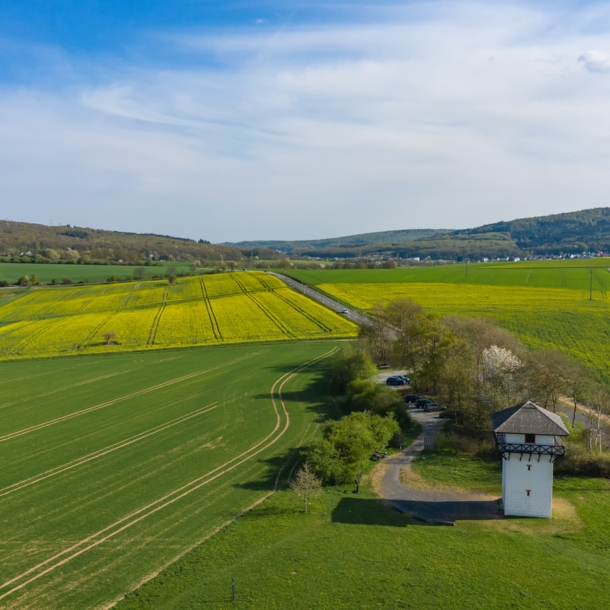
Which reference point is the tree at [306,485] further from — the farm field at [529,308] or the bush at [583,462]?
the farm field at [529,308]

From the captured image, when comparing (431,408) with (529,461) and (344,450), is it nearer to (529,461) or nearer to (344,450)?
(344,450)

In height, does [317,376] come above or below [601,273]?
below

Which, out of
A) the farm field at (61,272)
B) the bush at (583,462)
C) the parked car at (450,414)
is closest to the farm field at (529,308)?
the parked car at (450,414)

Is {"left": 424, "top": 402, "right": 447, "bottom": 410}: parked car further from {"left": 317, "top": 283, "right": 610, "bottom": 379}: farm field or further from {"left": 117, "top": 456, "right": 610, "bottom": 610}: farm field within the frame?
{"left": 117, "top": 456, "right": 610, "bottom": 610}: farm field

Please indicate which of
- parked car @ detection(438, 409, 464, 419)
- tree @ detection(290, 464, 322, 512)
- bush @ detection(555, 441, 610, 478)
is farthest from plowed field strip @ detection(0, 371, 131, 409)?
bush @ detection(555, 441, 610, 478)

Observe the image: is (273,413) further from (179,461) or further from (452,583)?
(452,583)

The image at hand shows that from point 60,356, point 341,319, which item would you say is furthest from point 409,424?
point 60,356
